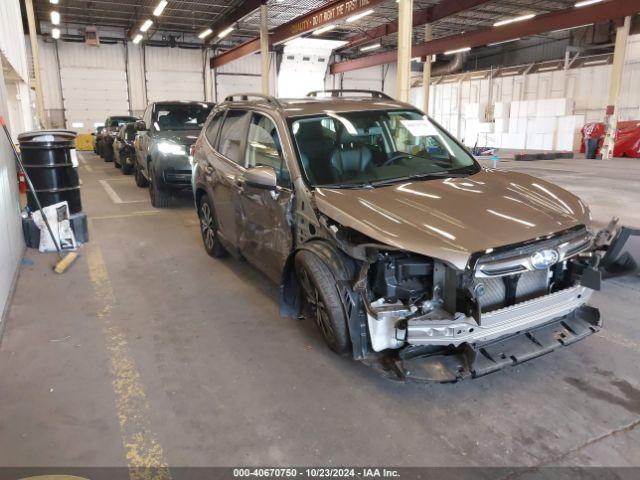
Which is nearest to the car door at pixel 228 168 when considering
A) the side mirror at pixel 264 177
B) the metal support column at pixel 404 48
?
the side mirror at pixel 264 177

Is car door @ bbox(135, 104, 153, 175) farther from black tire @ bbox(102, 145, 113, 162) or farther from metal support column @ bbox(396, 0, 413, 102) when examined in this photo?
black tire @ bbox(102, 145, 113, 162)

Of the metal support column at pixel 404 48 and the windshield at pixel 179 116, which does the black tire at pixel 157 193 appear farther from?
the metal support column at pixel 404 48

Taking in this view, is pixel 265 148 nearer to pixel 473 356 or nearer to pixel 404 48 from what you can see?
pixel 473 356

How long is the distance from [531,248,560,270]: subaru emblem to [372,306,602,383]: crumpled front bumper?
406mm

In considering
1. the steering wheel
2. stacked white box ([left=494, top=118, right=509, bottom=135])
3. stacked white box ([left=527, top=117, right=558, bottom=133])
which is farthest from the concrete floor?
stacked white box ([left=494, top=118, right=509, bottom=135])

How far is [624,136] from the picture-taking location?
1948 centimetres

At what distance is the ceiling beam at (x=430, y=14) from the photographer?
15.8 meters

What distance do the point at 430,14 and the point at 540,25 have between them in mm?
3864

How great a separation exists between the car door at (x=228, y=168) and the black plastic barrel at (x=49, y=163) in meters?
2.20

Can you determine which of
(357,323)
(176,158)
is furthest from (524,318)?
(176,158)

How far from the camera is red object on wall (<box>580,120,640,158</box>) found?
19.2m

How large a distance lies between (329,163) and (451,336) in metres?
1.51

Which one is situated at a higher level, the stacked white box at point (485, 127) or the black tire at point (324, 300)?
the stacked white box at point (485, 127)

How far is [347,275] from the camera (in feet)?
9.02
